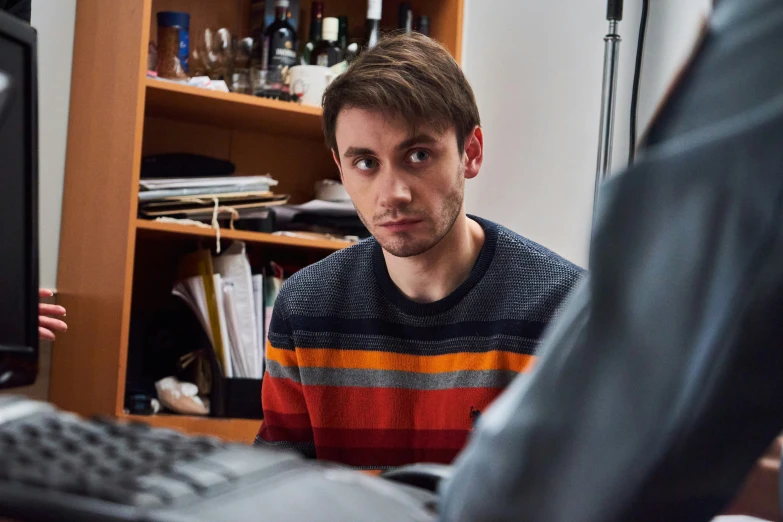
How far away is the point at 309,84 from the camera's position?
82.3 inches

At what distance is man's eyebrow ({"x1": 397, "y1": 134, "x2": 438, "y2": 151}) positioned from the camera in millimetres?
1408

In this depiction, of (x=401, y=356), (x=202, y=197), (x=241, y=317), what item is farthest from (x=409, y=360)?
(x=202, y=197)

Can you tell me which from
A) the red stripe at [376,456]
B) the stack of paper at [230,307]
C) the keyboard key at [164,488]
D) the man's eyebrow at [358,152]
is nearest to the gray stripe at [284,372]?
the red stripe at [376,456]

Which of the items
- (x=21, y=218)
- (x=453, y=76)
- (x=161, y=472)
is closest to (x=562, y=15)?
(x=453, y=76)

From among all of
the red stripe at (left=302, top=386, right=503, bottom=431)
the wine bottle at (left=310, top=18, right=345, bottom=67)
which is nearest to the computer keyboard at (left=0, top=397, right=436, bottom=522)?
the red stripe at (left=302, top=386, right=503, bottom=431)

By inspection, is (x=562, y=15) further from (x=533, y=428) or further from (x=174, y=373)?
(x=533, y=428)

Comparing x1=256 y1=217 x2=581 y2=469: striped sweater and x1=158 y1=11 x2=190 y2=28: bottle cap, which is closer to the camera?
x1=256 y1=217 x2=581 y2=469: striped sweater

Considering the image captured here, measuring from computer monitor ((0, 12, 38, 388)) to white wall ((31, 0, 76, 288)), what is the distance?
147 centimetres

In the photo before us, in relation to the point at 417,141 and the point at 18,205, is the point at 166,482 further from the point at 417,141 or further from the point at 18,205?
the point at 417,141

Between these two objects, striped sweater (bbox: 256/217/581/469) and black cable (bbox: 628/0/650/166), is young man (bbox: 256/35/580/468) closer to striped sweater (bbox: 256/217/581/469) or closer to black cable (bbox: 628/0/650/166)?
striped sweater (bbox: 256/217/581/469)

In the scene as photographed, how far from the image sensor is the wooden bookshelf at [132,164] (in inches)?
72.6

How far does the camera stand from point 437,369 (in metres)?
1.36

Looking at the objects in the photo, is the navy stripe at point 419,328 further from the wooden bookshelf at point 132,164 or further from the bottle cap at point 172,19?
the bottle cap at point 172,19

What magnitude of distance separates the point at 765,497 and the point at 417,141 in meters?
1.02
